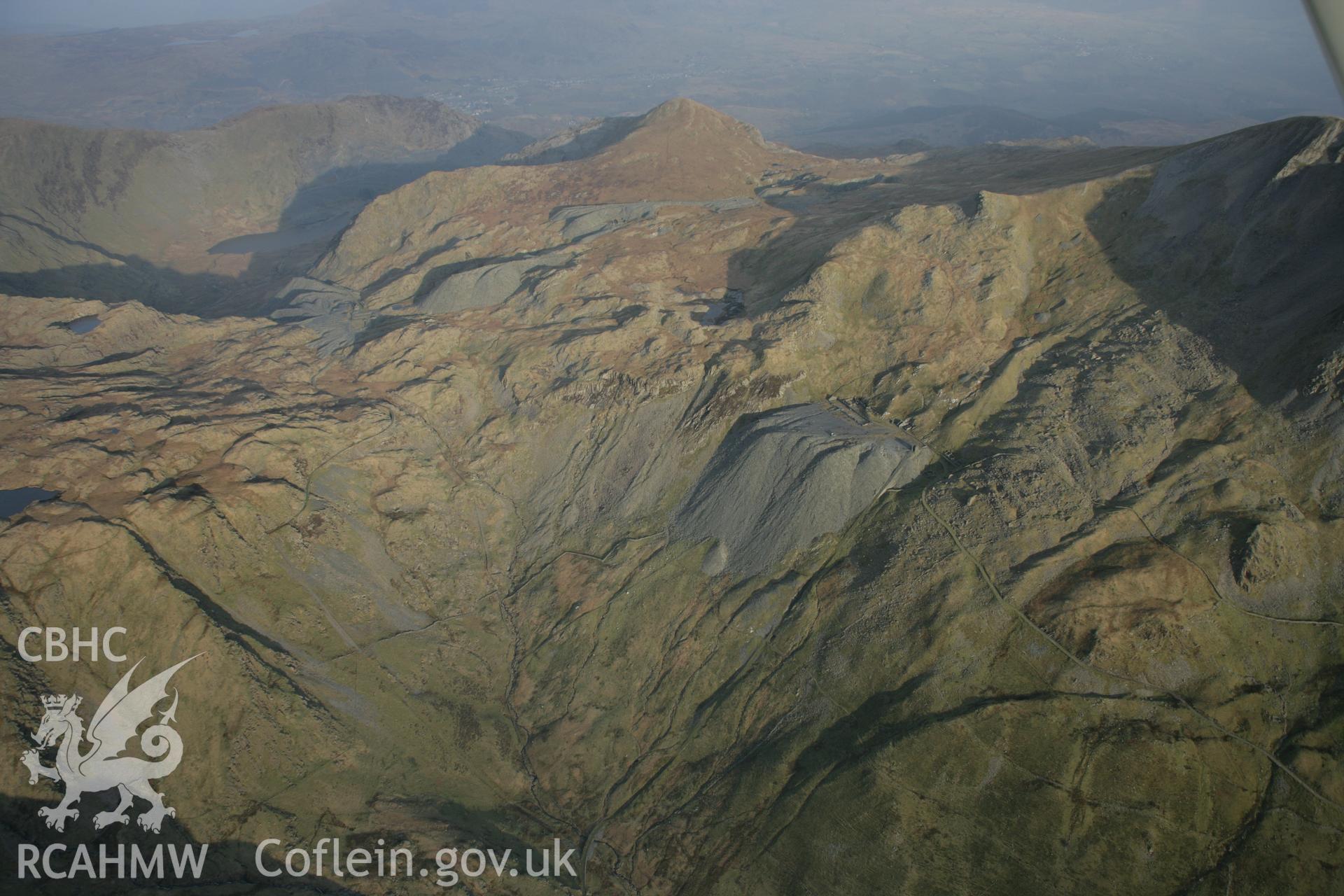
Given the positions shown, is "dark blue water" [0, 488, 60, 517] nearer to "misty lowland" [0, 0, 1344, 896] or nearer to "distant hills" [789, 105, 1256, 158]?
"misty lowland" [0, 0, 1344, 896]

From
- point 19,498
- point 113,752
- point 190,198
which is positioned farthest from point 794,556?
point 190,198

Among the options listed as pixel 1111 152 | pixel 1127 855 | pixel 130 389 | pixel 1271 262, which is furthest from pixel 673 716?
pixel 1111 152

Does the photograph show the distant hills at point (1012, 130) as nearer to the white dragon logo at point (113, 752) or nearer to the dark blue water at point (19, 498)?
the dark blue water at point (19, 498)

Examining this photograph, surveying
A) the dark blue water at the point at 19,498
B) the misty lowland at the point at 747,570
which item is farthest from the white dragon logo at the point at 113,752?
the dark blue water at the point at 19,498

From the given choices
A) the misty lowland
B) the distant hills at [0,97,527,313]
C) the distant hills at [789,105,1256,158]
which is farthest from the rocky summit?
the distant hills at [789,105,1256,158]

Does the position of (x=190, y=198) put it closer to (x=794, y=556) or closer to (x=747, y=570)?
(x=747, y=570)

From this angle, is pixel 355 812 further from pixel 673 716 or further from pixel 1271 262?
pixel 1271 262
